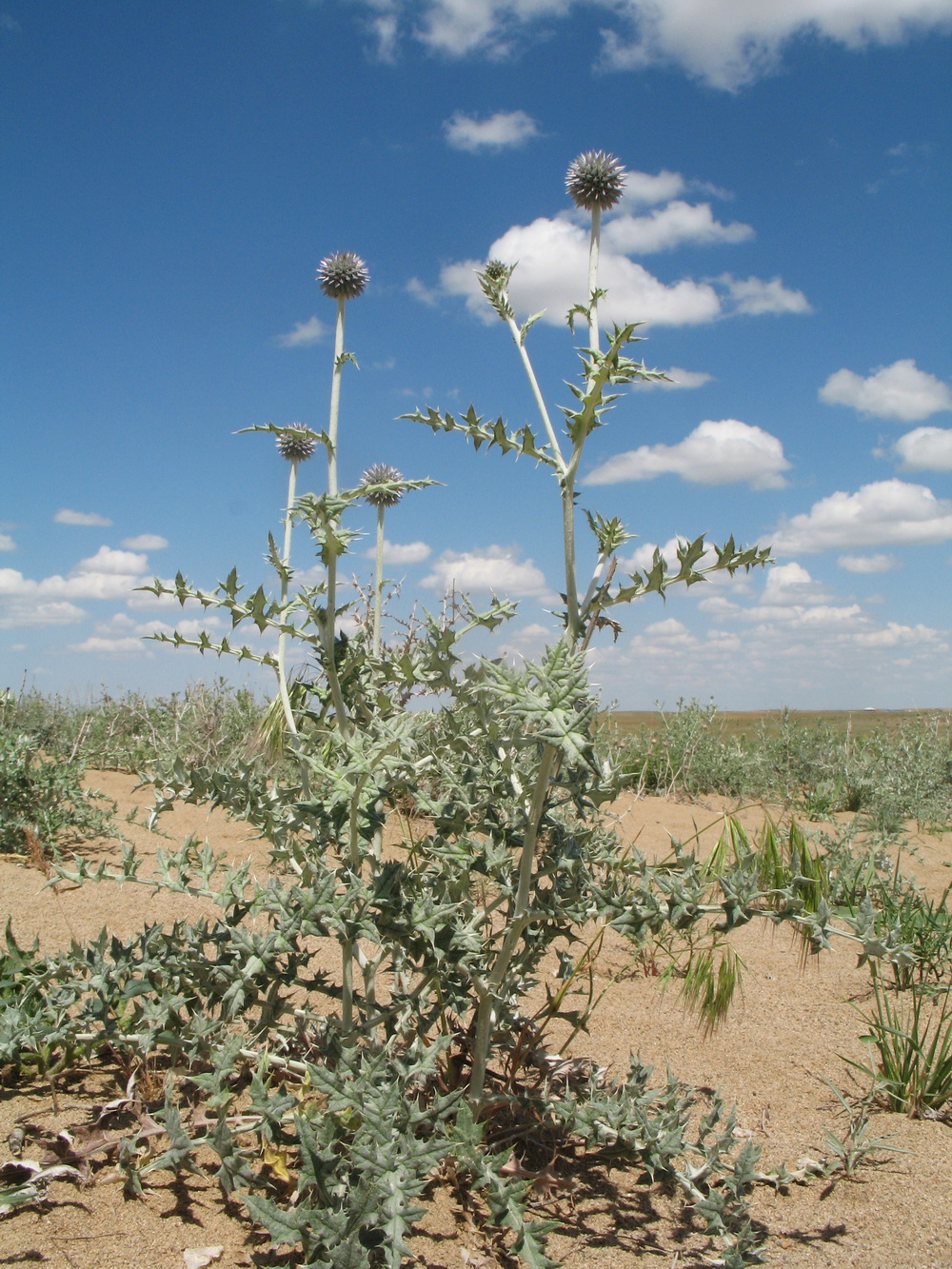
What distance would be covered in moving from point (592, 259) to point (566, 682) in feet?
4.15

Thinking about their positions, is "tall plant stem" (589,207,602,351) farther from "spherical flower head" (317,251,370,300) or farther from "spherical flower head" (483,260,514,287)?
"spherical flower head" (317,251,370,300)

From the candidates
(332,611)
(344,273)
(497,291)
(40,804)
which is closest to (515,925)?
(332,611)

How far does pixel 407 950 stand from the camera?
7.14ft

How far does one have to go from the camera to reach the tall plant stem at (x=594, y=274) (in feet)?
7.30

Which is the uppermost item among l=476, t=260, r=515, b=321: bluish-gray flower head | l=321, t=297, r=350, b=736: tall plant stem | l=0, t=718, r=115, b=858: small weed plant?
A: l=476, t=260, r=515, b=321: bluish-gray flower head

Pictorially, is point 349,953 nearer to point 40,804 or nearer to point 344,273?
point 344,273

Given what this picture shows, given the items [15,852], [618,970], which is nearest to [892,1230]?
[618,970]

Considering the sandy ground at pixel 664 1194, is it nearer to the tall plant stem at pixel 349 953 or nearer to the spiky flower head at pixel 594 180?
the tall plant stem at pixel 349 953

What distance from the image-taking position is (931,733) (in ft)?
36.9

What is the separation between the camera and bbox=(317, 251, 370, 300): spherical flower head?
3415 mm

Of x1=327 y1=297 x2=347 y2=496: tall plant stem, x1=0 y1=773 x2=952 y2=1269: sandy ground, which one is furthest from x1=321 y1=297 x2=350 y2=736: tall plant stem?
x1=0 y1=773 x2=952 y2=1269: sandy ground

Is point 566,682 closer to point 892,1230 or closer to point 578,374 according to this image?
point 578,374

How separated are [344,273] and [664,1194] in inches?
131

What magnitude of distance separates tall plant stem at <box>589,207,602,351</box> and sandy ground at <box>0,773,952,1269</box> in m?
1.50
